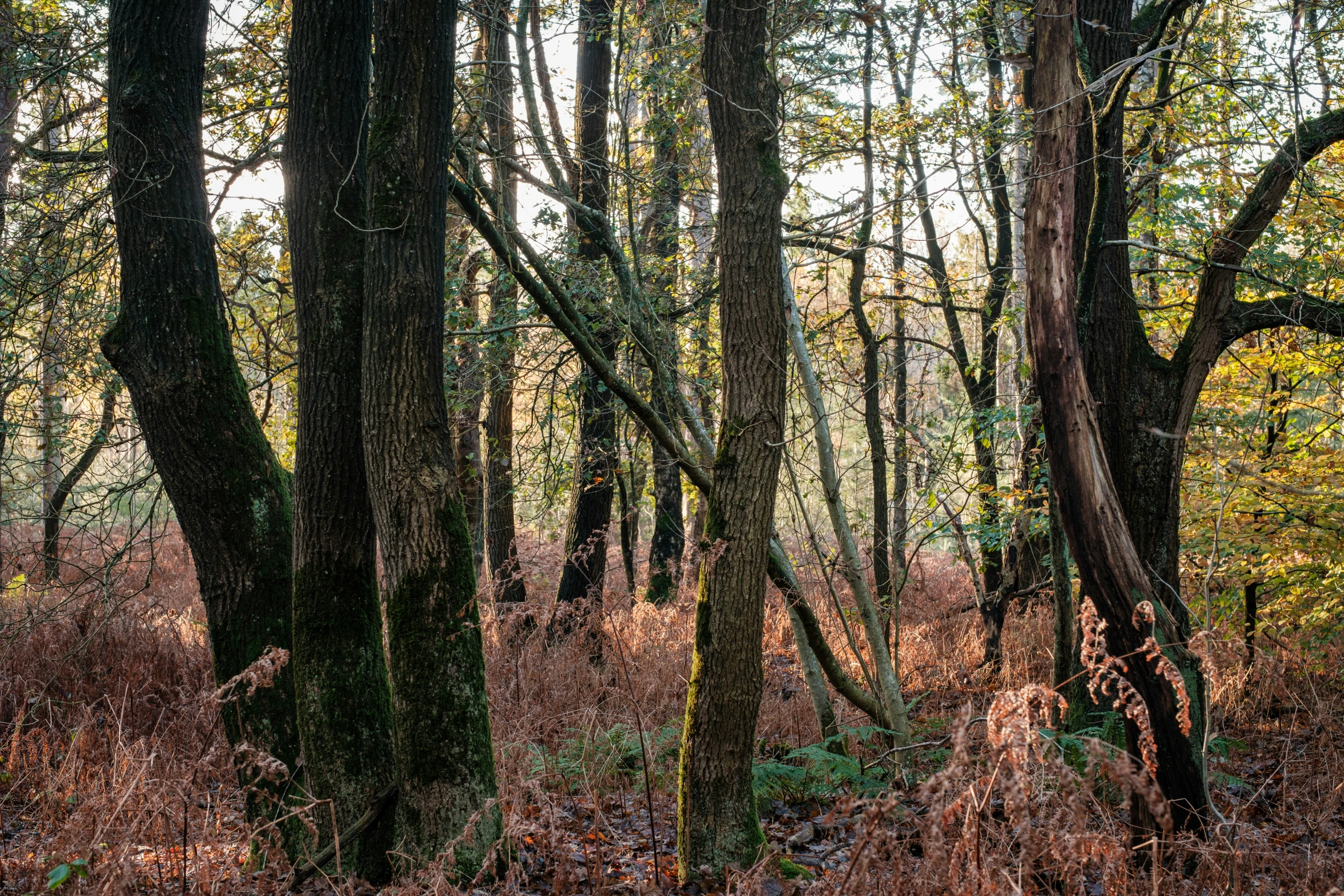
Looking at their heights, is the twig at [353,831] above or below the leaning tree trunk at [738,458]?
below

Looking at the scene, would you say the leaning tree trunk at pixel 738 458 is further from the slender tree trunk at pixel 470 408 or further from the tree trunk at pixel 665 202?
the slender tree trunk at pixel 470 408

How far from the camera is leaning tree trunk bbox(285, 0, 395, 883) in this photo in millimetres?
3887

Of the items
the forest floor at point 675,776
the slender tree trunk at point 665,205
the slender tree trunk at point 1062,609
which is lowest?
the forest floor at point 675,776

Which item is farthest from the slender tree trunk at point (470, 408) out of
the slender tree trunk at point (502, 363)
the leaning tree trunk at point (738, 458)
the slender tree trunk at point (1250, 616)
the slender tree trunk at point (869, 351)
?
the slender tree trunk at point (1250, 616)

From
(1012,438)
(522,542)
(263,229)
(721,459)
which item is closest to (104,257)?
(263,229)

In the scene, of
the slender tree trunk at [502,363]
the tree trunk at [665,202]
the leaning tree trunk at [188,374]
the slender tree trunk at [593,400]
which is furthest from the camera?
the slender tree trunk at [593,400]

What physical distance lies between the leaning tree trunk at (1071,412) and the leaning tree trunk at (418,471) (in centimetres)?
282

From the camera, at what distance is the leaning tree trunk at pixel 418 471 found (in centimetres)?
359

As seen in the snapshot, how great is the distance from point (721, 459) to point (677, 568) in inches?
303

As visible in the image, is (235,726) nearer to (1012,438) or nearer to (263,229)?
(263,229)

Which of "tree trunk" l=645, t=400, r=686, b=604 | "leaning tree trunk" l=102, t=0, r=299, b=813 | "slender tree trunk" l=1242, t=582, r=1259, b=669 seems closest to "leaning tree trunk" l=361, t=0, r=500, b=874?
"leaning tree trunk" l=102, t=0, r=299, b=813

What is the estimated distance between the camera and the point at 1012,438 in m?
8.12

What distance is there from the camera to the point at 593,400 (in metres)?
8.69

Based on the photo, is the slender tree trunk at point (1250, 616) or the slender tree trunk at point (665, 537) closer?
the slender tree trunk at point (1250, 616)
